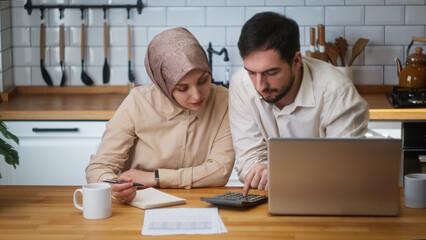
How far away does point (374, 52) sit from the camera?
4.20 metres

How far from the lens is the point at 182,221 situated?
1.92 m

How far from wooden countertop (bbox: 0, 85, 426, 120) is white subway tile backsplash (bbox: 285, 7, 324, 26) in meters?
0.56

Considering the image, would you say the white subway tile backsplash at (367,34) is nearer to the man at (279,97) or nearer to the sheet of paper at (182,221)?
the man at (279,97)

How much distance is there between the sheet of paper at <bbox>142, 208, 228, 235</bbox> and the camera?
6.03 feet

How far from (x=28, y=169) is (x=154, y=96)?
1453 mm

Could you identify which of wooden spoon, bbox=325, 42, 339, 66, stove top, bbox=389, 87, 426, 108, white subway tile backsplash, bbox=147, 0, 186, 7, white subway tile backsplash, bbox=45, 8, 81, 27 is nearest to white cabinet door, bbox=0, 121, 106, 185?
white subway tile backsplash, bbox=45, 8, 81, 27

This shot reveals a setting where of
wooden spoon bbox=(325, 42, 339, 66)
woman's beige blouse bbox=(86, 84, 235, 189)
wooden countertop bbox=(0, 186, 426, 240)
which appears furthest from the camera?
wooden spoon bbox=(325, 42, 339, 66)

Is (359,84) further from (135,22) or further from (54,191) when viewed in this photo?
(54,191)

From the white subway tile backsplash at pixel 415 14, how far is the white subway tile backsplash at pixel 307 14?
0.58m

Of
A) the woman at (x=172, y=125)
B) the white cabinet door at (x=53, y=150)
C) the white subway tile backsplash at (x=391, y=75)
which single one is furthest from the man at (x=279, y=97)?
the white subway tile backsplash at (x=391, y=75)

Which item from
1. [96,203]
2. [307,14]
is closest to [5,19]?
[307,14]

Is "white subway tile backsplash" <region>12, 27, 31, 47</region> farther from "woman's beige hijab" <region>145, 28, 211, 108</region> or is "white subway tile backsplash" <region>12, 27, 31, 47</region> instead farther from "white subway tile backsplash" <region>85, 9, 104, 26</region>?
"woman's beige hijab" <region>145, 28, 211, 108</region>

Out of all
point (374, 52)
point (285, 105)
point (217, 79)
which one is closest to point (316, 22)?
point (374, 52)

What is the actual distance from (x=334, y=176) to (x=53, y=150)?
7.38 feet
